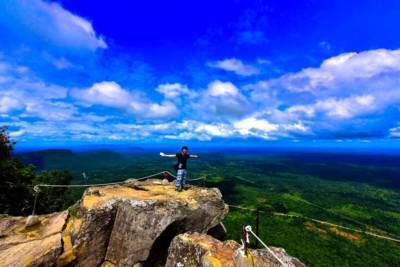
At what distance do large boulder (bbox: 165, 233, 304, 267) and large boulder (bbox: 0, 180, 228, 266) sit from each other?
276 centimetres

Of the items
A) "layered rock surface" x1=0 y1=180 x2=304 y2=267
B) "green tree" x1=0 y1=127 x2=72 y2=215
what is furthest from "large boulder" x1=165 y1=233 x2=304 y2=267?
"green tree" x1=0 y1=127 x2=72 y2=215

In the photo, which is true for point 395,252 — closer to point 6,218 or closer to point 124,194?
point 124,194

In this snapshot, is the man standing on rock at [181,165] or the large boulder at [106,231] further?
the man standing on rock at [181,165]

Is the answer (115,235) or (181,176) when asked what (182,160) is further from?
(115,235)

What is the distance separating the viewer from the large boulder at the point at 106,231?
14.5 m

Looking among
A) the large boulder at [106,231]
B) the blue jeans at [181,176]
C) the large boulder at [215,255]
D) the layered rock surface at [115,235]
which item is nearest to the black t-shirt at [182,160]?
the blue jeans at [181,176]

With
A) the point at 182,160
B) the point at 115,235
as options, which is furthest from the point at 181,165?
the point at 115,235

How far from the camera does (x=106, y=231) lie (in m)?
16.3

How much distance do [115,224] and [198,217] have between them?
6076 mm

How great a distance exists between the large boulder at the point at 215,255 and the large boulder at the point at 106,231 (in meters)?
2.76

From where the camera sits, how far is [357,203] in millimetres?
174625

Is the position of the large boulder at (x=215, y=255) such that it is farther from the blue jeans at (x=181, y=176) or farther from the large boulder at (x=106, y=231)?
the blue jeans at (x=181, y=176)

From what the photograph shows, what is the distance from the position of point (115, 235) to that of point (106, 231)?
2.47ft

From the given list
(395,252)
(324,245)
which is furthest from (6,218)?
(395,252)
